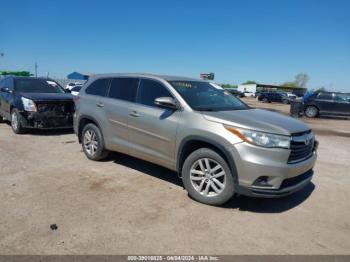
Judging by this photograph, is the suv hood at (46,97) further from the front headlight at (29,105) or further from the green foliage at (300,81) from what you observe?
the green foliage at (300,81)

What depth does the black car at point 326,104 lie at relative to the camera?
19.2 metres

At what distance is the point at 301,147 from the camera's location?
4.07 meters

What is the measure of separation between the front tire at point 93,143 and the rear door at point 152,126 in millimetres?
1026

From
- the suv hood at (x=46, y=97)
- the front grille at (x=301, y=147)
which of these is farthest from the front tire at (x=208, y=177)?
the suv hood at (x=46, y=97)

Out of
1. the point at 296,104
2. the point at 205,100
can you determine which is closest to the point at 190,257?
the point at 205,100

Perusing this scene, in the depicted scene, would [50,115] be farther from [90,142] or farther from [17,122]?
[90,142]

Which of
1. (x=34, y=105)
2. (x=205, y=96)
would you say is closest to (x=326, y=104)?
(x=205, y=96)

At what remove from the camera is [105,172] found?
554cm

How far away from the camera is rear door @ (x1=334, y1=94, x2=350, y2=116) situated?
62.7ft

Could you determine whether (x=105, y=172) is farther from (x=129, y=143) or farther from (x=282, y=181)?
(x=282, y=181)

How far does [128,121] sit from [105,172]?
1081 mm

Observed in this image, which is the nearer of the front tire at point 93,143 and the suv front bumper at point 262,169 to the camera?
the suv front bumper at point 262,169

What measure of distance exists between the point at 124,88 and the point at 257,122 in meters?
2.60

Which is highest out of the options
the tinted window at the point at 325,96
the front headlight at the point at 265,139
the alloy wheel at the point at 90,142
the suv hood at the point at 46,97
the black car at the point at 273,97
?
the tinted window at the point at 325,96
